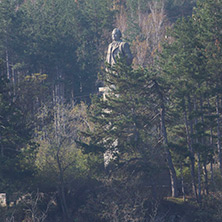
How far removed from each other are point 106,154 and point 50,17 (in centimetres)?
2153

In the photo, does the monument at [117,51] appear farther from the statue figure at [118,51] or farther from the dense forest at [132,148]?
the dense forest at [132,148]

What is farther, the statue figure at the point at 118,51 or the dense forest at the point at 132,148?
the statue figure at the point at 118,51

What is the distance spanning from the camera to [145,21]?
53.4 m

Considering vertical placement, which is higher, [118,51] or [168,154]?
[118,51]

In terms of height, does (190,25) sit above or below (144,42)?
below

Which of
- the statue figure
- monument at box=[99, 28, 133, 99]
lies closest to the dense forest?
monument at box=[99, 28, 133, 99]

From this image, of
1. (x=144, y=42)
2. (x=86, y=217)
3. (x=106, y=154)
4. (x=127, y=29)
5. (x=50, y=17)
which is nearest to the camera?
(x=86, y=217)

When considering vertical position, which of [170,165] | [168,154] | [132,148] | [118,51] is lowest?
[170,165]

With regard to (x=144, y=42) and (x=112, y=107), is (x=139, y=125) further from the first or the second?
(x=144, y=42)

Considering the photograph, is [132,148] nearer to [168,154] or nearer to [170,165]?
[168,154]

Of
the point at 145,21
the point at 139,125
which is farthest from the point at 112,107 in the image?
the point at 145,21

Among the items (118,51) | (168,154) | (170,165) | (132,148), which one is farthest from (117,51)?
(170,165)

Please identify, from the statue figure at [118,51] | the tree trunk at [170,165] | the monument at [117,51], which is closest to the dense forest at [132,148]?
the tree trunk at [170,165]


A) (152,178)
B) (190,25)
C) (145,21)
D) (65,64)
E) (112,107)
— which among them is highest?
(145,21)
